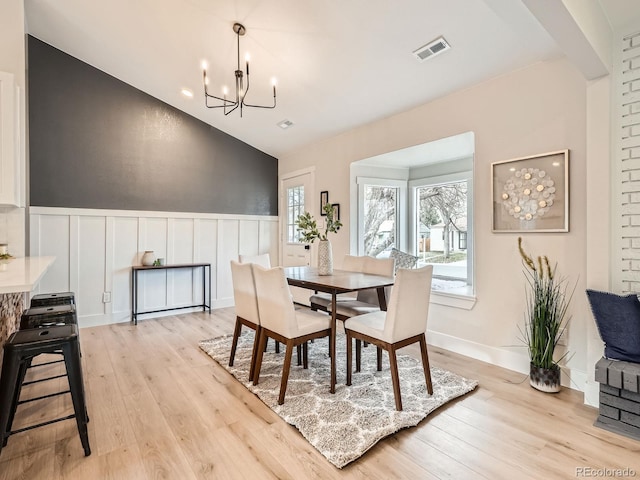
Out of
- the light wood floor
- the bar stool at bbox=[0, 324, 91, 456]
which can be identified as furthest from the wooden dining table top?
the bar stool at bbox=[0, 324, 91, 456]

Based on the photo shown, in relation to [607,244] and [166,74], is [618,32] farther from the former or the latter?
[166,74]

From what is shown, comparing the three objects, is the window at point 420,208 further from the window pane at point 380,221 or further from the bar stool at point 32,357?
the bar stool at point 32,357

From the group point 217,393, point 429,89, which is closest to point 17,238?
point 217,393

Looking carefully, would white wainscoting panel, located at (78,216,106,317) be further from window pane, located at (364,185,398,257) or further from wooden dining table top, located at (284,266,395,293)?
window pane, located at (364,185,398,257)

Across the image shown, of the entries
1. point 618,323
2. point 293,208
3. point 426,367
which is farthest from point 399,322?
point 293,208

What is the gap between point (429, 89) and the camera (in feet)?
10.1

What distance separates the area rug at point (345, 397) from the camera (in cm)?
183

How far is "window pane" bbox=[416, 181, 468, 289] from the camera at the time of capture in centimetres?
411

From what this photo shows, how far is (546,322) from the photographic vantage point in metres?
2.34

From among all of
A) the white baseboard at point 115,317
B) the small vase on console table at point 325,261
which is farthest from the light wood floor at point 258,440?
the white baseboard at point 115,317

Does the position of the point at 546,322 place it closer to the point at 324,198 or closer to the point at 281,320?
the point at 281,320

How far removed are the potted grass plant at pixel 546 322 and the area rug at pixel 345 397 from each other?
469mm

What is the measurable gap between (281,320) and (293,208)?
326cm

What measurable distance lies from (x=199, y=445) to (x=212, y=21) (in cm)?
322
